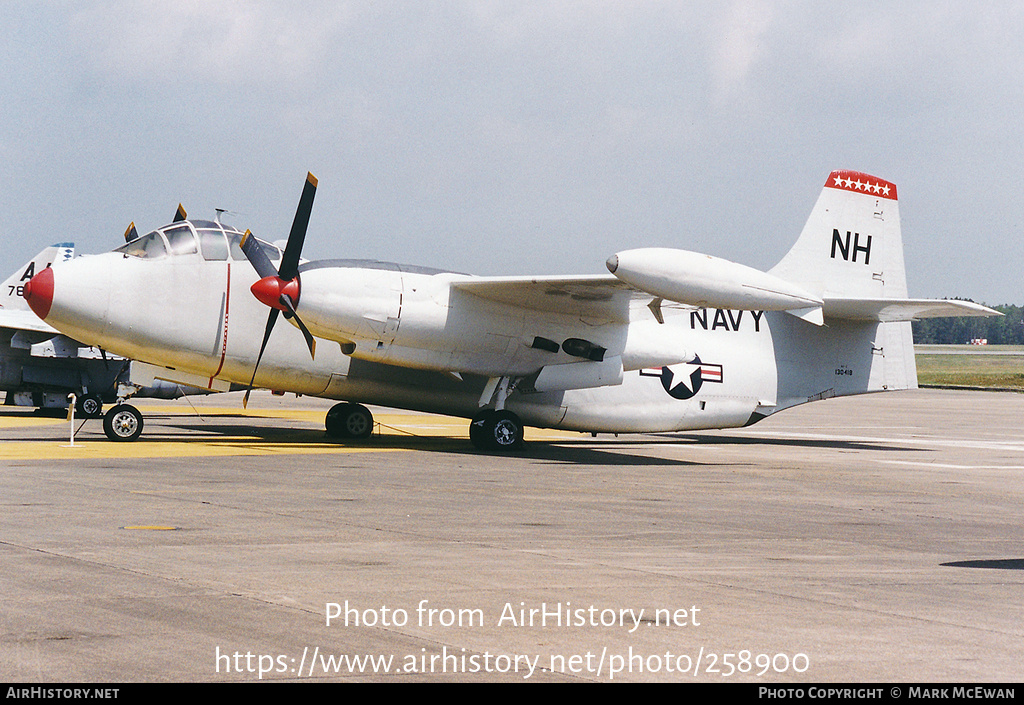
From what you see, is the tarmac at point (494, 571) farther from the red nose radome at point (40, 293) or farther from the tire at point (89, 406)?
the tire at point (89, 406)

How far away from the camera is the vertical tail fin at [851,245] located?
25.9m

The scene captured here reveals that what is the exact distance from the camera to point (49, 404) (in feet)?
99.0

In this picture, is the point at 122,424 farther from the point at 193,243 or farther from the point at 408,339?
the point at 408,339

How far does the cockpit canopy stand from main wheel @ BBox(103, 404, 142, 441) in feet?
10.3

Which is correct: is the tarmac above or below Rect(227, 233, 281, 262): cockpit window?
below

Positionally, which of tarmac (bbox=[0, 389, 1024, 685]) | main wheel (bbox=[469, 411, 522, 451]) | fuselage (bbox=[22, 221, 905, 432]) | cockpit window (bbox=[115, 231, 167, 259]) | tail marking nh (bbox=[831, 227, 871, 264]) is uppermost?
tail marking nh (bbox=[831, 227, 871, 264])

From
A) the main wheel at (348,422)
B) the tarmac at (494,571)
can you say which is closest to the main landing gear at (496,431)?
the tarmac at (494,571)

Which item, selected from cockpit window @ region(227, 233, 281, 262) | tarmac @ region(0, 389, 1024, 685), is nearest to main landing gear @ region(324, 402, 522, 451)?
tarmac @ region(0, 389, 1024, 685)

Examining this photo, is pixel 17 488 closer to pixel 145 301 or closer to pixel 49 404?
pixel 145 301

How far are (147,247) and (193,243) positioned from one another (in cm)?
82

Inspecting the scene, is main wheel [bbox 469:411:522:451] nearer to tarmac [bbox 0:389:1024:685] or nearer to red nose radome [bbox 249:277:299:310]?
tarmac [bbox 0:389:1024:685]

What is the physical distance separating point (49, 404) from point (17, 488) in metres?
18.2

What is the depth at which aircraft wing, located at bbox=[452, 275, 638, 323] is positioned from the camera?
1998cm
